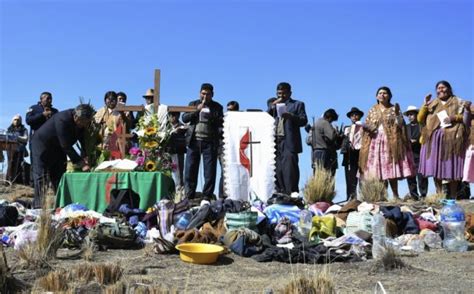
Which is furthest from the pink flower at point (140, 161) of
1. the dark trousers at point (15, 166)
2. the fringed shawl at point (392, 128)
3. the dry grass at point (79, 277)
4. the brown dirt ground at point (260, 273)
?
the dark trousers at point (15, 166)

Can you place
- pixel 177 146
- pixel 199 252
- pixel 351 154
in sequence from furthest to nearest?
pixel 351 154 → pixel 177 146 → pixel 199 252

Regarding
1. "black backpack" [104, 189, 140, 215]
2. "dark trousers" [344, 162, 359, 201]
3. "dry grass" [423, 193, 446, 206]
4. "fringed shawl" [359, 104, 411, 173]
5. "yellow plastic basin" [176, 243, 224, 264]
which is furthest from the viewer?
"dark trousers" [344, 162, 359, 201]

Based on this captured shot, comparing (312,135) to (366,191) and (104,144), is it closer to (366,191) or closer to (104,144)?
(366,191)

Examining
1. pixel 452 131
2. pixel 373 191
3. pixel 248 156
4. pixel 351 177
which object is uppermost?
pixel 452 131

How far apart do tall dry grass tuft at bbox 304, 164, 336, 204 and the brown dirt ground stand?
3356 millimetres

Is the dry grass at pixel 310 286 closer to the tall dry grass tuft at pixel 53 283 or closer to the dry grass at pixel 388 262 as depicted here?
the dry grass at pixel 388 262

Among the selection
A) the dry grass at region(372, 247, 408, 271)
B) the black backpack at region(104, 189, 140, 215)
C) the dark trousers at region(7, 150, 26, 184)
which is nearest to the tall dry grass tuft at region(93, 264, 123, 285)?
the dry grass at region(372, 247, 408, 271)

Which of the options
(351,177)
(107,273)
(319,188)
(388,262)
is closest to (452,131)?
(351,177)

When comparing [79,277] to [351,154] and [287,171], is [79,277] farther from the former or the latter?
[351,154]

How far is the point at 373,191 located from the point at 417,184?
1586 millimetres

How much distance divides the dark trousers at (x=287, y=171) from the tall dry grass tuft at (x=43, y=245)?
4.65 m

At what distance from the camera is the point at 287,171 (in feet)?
33.3

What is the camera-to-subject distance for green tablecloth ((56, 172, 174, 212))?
878cm

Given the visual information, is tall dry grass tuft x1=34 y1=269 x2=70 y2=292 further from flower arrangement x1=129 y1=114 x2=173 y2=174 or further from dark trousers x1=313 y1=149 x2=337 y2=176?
dark trousers x1=313 y1=149 x2=337 y2=176
